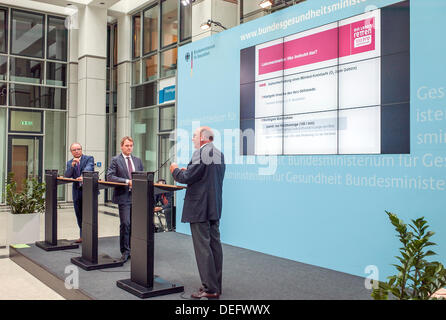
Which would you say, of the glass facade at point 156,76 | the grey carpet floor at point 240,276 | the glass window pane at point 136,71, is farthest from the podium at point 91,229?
the glass window pane at point 136,71

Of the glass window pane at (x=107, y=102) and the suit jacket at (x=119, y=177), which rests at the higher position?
the glass window pane at (x=107, y=102)

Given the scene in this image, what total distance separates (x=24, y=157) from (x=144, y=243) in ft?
30.3

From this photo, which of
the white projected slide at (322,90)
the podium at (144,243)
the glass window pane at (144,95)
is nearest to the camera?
the podium at (144,243)

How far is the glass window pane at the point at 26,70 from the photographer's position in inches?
453

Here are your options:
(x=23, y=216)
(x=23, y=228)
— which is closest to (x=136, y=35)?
(x=23, y=216)

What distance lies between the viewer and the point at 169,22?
10.8 meters

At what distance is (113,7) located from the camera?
1223 centimetres

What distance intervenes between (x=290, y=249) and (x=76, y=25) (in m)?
9.74

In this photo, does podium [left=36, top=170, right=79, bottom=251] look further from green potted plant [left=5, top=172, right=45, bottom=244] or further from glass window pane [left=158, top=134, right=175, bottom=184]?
glass window pane [left=158, top=134, right=175, bottom=184]

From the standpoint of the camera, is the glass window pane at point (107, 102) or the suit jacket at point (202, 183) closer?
the suit jacket at point (202, 183)

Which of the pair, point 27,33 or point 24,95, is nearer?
point 24,95

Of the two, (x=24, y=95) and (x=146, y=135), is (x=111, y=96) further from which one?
(x=24, y=95)

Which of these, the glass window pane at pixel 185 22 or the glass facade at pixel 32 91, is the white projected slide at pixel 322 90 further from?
the glass facade at pixel 32 91

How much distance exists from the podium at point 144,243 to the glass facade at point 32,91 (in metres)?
8.94
